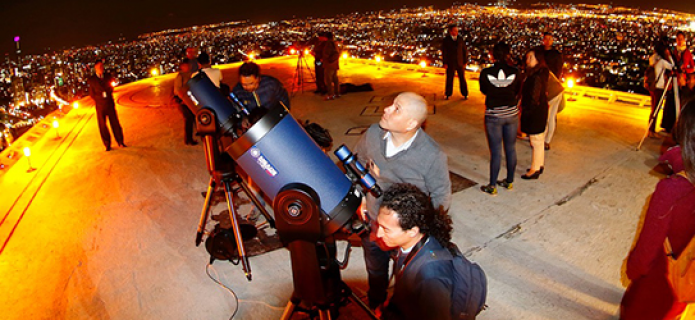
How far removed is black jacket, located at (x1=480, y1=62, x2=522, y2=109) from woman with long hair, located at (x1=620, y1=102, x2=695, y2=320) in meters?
2.21

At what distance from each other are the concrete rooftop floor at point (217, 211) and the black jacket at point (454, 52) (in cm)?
141

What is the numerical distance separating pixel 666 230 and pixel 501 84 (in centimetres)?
237

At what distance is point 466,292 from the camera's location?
1.56 m

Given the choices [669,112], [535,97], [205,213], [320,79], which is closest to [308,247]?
[205,213]

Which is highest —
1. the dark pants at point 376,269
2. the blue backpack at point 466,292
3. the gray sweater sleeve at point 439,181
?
the gray sweater sleeve at point 439,181

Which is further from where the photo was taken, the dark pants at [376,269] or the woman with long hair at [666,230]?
the dark pants at [376,269]

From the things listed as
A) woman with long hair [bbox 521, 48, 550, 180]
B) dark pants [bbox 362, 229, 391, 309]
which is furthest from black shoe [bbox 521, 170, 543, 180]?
dark pants [bbox 362, 229, 391, 309]

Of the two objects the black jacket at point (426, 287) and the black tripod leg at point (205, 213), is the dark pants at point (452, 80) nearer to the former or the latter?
the black tripod leg at point (205, 213)

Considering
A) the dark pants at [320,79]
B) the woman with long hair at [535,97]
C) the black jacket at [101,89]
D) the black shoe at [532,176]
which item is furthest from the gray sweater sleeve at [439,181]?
the dark pants at [320,79]

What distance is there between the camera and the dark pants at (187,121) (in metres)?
5.89

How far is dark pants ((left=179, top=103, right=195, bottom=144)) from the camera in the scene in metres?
5.89

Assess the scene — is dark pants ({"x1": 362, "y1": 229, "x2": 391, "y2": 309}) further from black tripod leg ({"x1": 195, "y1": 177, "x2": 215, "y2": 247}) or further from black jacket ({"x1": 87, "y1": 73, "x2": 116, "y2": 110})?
black jacket ({"x1": 87, "y1": 73, "x2": 116, "y2": 110})

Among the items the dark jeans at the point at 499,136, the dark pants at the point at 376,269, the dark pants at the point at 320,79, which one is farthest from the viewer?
the dark pants at the point at 320,79

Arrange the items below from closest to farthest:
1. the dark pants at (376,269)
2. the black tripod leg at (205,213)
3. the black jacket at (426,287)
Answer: the black jacket at (426,287) → the dark pants at (376,269) → the black tripod leg at (205,213)
